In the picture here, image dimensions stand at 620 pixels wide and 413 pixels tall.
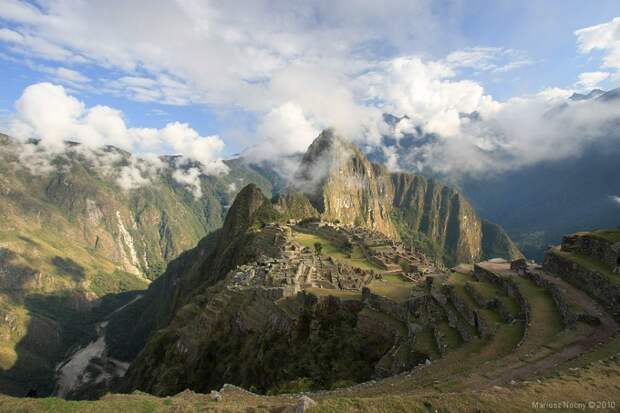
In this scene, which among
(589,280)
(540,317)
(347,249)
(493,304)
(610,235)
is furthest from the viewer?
(347,249)

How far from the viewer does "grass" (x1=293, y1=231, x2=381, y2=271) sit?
102 m

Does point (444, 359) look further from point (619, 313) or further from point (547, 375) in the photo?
point (619, 313)

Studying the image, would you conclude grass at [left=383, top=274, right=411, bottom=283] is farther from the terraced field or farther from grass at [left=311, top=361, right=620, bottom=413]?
grass at [left=311, top=361, right=620, bottom=413]

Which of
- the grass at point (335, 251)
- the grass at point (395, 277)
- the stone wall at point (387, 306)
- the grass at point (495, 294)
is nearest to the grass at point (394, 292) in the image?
the stone wall at point (387, 306)

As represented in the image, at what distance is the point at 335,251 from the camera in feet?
405

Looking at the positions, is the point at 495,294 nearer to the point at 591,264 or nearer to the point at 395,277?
the point at 591,264

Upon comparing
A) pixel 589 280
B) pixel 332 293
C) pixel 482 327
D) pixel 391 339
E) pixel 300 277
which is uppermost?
pixel 589 280

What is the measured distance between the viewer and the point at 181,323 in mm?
92062

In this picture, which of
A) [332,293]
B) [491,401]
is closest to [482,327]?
[491,401]

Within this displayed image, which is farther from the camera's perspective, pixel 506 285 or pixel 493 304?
pixel 506 285

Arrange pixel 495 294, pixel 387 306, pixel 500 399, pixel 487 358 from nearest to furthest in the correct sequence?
pixel 500 399
pixel 487 358
pixel 495 294
pixel 387 306

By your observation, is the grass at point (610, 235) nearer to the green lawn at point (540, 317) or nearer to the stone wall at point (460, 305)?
the green lawn at point (540, 317)

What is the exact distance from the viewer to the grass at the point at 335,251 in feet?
335

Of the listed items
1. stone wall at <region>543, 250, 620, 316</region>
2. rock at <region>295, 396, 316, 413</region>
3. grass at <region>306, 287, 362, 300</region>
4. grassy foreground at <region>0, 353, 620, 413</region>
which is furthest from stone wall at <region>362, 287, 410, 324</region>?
rock at <region>295, 396, 316, 413</region>
